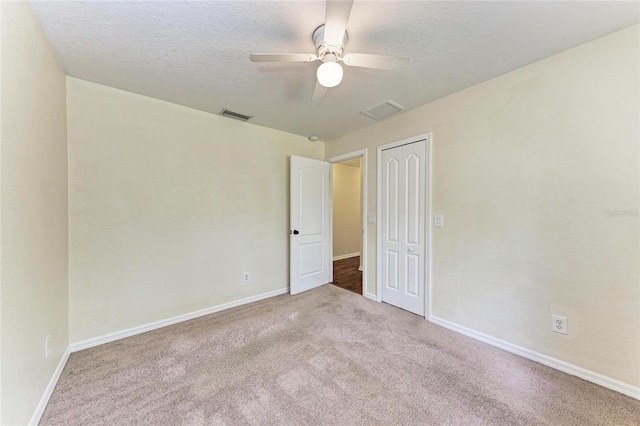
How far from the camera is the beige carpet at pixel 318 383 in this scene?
1.43 metres

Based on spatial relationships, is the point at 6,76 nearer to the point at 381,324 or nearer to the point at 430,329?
the point at 381,324

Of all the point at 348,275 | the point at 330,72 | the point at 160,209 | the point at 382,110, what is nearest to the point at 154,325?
the point at 160,209

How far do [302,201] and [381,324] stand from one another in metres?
1.91

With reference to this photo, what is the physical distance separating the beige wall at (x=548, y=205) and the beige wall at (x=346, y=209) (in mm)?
3433

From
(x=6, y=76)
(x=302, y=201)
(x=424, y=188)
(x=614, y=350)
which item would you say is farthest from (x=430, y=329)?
(x=6, y=76)

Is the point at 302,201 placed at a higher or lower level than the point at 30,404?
higher

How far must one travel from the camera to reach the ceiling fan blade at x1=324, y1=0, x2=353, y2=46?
111cm

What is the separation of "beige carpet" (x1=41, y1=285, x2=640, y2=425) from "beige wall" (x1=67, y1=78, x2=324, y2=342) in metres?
0.44

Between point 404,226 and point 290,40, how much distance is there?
2.20 meters

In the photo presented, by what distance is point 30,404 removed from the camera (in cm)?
132

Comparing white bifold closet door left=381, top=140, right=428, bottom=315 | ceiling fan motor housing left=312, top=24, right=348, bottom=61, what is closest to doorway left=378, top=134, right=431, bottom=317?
white bifold closet door left=381, top=140, right=428, bottom=315

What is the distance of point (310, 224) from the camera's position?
3.63m

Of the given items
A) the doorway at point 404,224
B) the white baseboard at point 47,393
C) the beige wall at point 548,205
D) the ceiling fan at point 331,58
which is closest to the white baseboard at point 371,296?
the doorway at point 404,224

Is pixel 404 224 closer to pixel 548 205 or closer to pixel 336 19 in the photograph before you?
pixel 548 205
